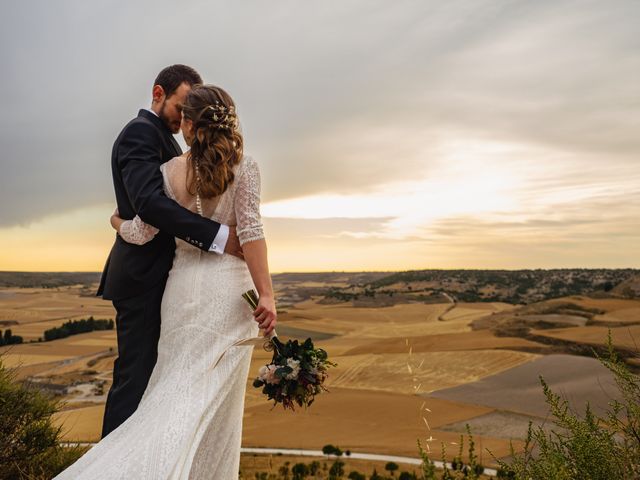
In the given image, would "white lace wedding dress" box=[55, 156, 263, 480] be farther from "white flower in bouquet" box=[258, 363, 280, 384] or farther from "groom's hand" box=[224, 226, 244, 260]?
"white flower in bouquet" box=[258, 363, 280, 384]

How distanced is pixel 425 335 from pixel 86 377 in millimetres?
30040

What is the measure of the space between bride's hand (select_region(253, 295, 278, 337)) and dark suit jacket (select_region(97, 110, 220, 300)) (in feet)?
1.39

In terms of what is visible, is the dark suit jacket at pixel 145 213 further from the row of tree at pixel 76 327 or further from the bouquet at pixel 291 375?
the row of tree at pixel 76 327

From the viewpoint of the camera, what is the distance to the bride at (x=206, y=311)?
3.00 m

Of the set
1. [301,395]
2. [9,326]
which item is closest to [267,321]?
[301,395]

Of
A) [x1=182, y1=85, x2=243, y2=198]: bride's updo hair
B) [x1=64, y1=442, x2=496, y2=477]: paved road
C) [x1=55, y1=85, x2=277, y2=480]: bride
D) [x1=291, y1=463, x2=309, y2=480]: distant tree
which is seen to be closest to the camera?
[x1=55, y1=85, x2=277, y2=480]: bride

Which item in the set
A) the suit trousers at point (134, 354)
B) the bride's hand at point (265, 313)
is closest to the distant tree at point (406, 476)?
the suit trousers at point (134, 354)

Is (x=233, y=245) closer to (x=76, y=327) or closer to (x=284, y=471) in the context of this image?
(x=284, y=471)

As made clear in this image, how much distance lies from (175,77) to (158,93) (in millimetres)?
174

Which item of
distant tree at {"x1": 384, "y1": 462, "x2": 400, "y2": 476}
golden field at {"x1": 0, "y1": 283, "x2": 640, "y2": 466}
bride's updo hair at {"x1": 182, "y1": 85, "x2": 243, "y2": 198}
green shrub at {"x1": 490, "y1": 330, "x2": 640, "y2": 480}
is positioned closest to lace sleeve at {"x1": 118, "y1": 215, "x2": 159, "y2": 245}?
bride's updo hair at {"x1": 182, "y1": 85, "x2": 243, "y2": 198}

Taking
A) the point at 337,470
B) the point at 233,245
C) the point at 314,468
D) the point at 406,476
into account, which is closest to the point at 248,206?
the point at 233,245

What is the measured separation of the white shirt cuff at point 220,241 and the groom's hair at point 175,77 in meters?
0.98

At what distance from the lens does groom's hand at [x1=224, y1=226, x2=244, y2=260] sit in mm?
3205

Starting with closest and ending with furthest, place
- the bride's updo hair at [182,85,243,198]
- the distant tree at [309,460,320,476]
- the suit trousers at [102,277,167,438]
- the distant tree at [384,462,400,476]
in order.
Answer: the bride's updo hair at [182,85,243,198] → the suit trousers at [102,277,167,438] → the distant tree at [309,460,320,476] → the distant tree at [384,462,400,476]
